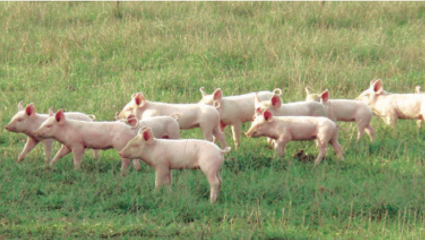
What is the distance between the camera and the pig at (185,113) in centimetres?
839

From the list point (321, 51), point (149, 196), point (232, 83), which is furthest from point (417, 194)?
point (321, 51)

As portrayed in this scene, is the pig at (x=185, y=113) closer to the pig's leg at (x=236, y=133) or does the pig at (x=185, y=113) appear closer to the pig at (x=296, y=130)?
the pig's leg at (x=236, y=133)

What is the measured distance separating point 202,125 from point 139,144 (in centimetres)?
167

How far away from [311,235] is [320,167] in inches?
73.6

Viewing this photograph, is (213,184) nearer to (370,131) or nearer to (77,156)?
(77,156)

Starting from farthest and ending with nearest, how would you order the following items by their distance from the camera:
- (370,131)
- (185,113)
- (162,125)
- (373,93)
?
(373,93), (370,131), (185,113), (162,125)

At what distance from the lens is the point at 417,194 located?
21.9 feet

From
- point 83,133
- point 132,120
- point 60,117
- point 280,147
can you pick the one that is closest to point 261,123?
point 280,147

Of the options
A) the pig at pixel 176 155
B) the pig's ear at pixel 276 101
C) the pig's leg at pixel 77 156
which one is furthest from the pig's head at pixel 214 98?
the pig at pixel 176 155

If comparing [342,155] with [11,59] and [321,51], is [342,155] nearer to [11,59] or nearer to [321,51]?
[321,51]

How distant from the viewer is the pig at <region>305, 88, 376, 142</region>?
8828mm

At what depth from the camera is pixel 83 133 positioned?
7.52 m

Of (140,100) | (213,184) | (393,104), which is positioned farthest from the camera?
(393,104)

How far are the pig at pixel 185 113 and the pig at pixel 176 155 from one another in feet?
4.92
